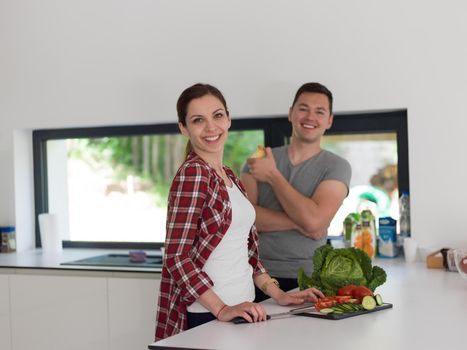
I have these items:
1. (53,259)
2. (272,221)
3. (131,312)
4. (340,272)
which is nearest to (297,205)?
(272,221)

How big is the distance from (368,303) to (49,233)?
2.21 metres

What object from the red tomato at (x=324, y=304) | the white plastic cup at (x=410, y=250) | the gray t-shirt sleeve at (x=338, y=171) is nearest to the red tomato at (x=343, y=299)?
the red tomato at (x=324, y=304)

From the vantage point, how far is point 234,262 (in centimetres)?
210

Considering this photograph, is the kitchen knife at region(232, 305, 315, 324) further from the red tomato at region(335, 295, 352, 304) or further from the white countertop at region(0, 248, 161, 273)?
the white countertop at region(0, 248, 161, 273)

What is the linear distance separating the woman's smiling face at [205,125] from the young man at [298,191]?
1.54 feet

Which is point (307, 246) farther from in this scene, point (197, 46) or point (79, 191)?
point (79, 191)

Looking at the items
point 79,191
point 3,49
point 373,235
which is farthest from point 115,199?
point 373,235

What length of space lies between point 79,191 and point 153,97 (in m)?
0.84

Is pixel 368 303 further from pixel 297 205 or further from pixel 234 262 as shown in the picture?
pixel 297 205

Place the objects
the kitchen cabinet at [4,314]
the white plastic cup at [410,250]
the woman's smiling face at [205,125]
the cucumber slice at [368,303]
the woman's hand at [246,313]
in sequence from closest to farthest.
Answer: the woman's hand at [246,313] → the cucumber slice at [368,303] → the woman's smiling face at [205,125] → the white plastic cup at [410,250] → the kitchen cabinet at [4,314]

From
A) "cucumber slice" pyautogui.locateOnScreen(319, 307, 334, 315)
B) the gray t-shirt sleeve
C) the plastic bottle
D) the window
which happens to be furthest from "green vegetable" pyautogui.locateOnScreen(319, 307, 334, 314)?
the window

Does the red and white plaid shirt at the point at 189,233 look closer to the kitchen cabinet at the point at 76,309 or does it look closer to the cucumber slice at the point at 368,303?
the cucumber slice at the point at 368,303

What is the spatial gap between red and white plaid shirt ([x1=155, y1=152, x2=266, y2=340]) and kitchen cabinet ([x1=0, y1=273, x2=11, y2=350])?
151cm

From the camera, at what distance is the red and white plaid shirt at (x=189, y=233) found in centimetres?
195
